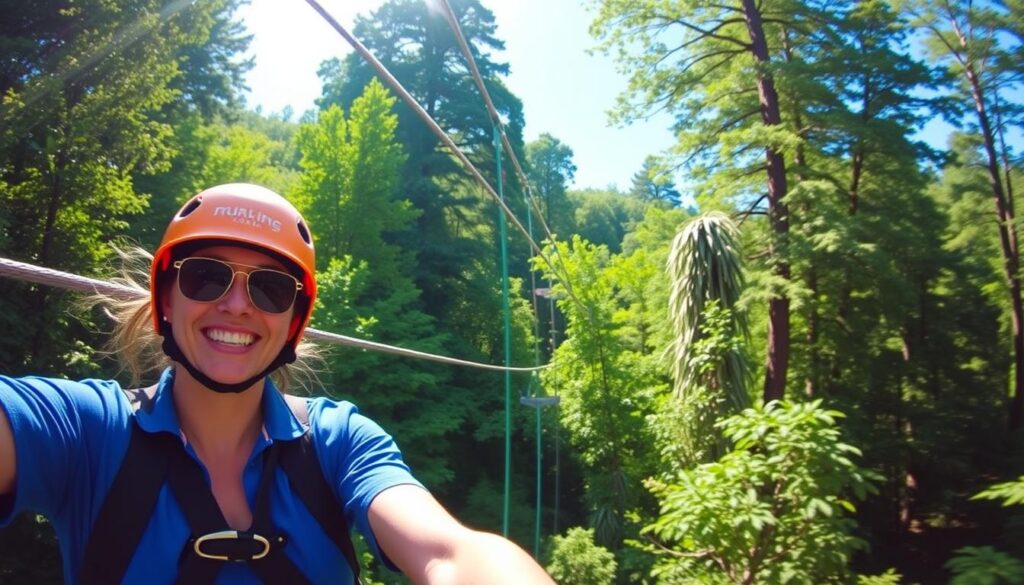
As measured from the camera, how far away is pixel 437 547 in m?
0.93

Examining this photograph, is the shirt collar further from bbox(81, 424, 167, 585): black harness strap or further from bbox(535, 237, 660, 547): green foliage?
bbox(535, 237, 660, 547): green foliage

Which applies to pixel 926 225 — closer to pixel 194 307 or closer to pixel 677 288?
pixel 677 288

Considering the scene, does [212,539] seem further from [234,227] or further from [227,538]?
[234,227]

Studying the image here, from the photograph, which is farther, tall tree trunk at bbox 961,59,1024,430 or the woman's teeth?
tall tree trunk at bbox 961,59,1024,430

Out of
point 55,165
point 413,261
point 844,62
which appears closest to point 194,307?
point 55,165

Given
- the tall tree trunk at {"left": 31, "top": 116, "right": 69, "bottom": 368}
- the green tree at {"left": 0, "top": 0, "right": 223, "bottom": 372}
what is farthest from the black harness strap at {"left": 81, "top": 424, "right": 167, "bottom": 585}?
the tall tree trunk at {"left": 31, "top": 116, "right": 69, "bottom": 368}

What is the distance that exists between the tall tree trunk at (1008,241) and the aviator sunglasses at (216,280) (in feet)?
45.8

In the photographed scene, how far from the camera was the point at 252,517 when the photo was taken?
954mm

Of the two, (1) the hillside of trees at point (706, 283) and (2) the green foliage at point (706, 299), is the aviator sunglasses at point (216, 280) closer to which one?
(1) the hillside of trees at point (706, 283)

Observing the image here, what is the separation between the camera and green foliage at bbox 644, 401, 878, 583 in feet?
9.40

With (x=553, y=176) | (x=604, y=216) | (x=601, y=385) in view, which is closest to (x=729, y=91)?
(x=601, y=385)

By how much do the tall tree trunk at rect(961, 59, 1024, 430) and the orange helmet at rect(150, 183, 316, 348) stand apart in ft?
45.7

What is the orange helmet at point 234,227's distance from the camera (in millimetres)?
1082

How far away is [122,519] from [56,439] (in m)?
0.15
